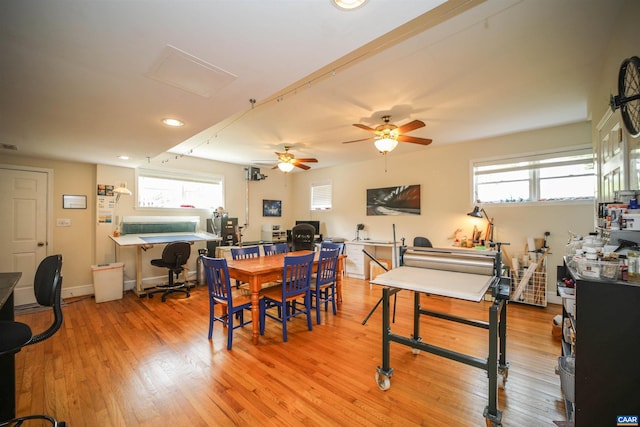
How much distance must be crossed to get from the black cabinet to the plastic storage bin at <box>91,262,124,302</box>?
5693 millimetres

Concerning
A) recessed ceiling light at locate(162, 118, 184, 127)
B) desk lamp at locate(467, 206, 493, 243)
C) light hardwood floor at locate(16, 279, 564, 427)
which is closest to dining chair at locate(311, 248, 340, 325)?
light hardwood floor at locate(16, 279, 564, 427)

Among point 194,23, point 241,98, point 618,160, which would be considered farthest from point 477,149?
point 194,23

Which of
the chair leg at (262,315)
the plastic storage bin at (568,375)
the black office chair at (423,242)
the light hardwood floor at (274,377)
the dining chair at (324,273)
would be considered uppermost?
the black office chair at (423,242)

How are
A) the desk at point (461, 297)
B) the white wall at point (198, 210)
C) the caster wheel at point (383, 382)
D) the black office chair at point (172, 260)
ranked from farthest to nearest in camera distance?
the white wall at point (198, 210)
the black office chair at point (172, 260)
the caster wheel at point (383, 382)
the desk at point (461, 297)

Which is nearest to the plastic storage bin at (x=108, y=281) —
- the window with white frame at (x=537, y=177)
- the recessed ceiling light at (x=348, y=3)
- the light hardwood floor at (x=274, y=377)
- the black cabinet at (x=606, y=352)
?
the light hardwood floor at (x=274, y=377)

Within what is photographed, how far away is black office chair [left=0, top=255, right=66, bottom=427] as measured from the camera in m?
1.55

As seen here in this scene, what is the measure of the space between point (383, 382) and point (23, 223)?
5856mm

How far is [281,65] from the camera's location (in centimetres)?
168

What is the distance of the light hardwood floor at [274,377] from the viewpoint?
1.81 metres

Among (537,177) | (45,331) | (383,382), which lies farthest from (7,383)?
(537,177)

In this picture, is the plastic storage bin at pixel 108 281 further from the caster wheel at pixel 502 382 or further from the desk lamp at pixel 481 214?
the desk lamp at pixel 481 214

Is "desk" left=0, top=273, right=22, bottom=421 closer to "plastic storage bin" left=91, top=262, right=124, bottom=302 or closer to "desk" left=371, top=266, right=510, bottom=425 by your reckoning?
"desk" left=371, top=266, right=510, bottom=425

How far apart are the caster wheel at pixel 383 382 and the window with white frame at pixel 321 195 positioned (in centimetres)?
499

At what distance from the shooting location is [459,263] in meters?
2.21
